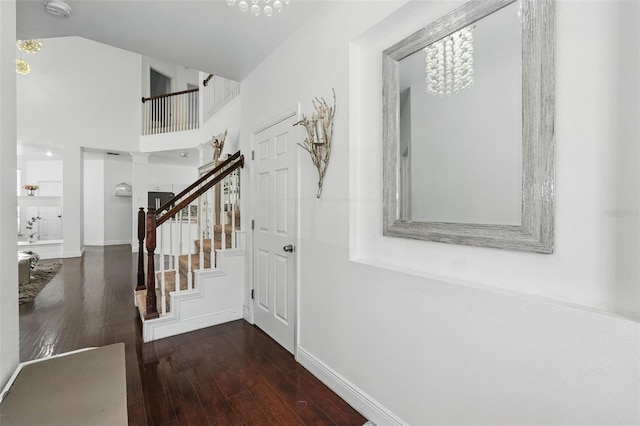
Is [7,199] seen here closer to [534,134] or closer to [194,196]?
[194,196]

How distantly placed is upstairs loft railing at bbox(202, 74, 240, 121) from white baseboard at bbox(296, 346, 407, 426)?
4.24 metres

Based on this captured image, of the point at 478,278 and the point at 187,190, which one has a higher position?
the point at 187,190

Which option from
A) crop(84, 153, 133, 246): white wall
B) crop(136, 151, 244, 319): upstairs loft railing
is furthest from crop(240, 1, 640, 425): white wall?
crop(84, 153, 133, 246): white wall

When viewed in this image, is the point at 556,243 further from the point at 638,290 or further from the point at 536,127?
the point at 536,127

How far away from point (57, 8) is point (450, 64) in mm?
2841

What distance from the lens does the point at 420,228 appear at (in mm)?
1573

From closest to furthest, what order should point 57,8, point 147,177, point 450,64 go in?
point 450,64 → point 57,8 → point 147,177

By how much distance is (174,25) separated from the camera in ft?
7.84

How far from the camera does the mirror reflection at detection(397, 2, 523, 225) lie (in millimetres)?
1229

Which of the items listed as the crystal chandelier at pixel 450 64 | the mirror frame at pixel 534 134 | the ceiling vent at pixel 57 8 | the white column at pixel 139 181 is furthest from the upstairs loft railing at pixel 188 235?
the white column at pixel 139 181

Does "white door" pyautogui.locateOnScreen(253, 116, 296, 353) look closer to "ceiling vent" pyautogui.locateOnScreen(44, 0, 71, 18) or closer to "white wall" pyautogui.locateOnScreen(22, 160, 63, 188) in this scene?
A: "ceiling vent" pyautogui.locateOnScreen(44, 0, 71, 18)

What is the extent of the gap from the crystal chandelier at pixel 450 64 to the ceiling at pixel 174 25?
1122 mm

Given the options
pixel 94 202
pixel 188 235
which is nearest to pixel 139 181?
pixel 94 202

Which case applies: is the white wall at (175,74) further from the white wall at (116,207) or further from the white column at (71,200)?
the white column at (71,200)
